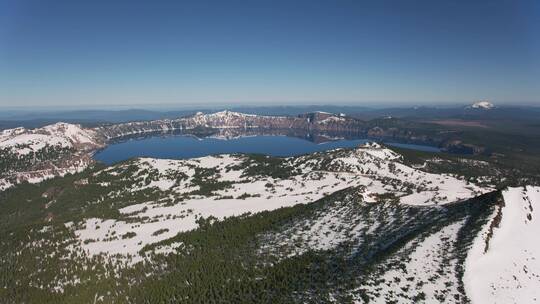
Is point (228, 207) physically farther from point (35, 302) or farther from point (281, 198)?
point (35, 302)

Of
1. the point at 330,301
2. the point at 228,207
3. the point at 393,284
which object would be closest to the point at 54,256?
the point at 228,207

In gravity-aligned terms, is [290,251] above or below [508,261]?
below

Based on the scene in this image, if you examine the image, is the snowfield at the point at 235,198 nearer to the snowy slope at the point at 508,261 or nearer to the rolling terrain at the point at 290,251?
the rolling terrain at the point at 290,251

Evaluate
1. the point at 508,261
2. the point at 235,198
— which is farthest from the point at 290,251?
the point at 235,198

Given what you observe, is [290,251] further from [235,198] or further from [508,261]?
[235,198]

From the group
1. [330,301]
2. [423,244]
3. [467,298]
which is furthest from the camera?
[423,244]

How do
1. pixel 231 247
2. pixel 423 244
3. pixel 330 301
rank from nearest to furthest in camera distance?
pixel 330 301 < pixel 423 244 < pixel 231 247

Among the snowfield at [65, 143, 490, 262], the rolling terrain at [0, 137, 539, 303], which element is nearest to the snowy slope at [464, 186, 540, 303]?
the rolling terrain at [0, 137, 539, 303]

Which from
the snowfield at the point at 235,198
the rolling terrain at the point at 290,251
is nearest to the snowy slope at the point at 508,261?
the rolling terrain at the point at 290,251
